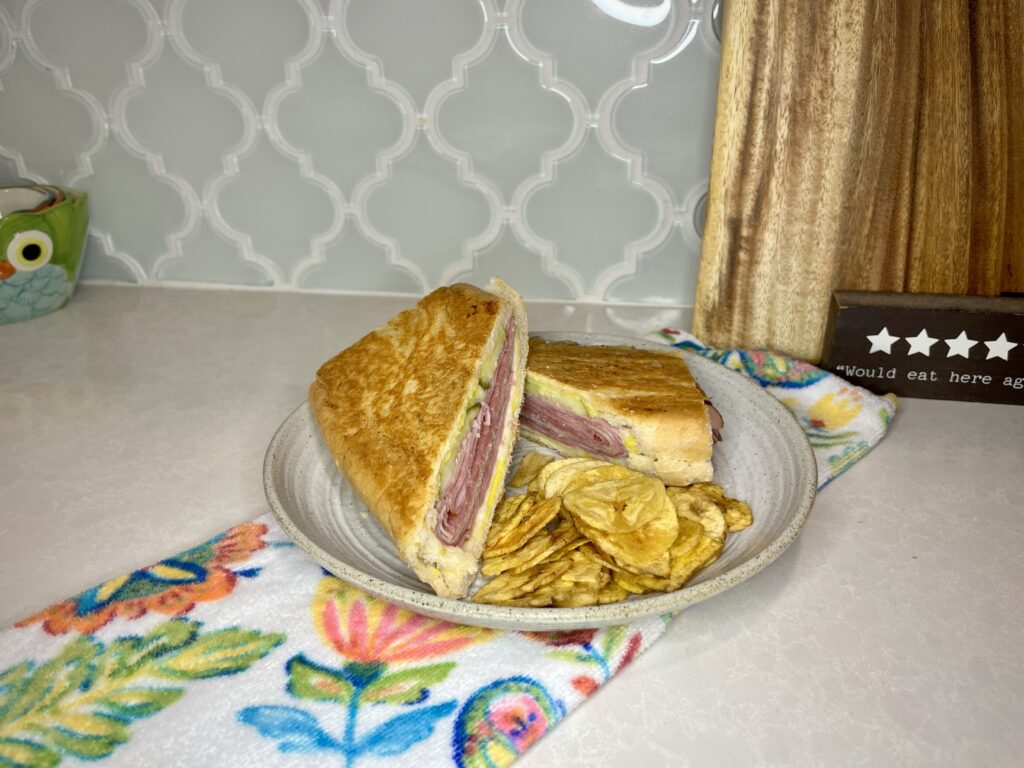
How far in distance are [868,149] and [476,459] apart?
30.7 inches

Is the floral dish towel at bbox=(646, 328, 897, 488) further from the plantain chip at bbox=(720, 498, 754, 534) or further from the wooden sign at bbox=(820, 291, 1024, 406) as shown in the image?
the plantain chip at bbox=(720, 498, 754, 534)

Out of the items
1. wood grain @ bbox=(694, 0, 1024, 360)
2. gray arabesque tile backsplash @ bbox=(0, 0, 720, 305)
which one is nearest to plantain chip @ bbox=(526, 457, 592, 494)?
wood grain @ bbox=(694, 0, 1024, 360)

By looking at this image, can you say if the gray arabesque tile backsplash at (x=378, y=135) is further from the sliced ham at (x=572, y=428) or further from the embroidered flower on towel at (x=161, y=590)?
the embroidered flower on towel at (x=161, y=590)

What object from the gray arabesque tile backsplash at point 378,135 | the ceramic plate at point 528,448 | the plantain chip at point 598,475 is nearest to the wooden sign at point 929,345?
the ceramic plate at point 528,448

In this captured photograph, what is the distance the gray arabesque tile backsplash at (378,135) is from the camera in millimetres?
1580

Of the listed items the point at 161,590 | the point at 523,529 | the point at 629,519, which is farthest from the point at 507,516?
the point at 161,590

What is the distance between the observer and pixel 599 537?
103 centimetres

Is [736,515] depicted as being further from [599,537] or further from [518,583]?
[518,583]

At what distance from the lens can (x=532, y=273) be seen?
1795 mm

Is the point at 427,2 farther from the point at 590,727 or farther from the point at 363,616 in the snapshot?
the point at 590,727

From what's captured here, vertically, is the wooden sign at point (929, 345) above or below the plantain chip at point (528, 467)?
above

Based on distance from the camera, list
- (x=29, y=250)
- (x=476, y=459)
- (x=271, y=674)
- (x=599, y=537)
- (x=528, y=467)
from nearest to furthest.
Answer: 1. (x=271, y=674)
2. (x=599, y=537)
3. (x=476, y=459)
4. (x=528, y=467)
5. (x=29, y=250)

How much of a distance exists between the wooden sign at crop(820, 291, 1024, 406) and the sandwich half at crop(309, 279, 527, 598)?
1.79 feet

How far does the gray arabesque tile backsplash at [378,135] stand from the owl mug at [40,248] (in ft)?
0.28
